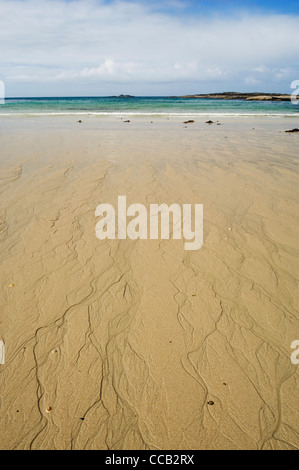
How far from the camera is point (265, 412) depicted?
210 centimetres

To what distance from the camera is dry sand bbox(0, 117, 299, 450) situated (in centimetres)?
202

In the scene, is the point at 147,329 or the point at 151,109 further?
the point at 151,109

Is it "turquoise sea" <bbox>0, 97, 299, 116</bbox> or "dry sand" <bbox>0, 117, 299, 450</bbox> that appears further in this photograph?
"turquoise sea" <bbox>0, 97, 299, 116</bbox>

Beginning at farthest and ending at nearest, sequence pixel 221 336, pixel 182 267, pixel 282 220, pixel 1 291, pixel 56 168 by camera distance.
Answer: pixel 56 168 → pixel 282 220 → pixel 182 267 → pixel 1 291 → pixel 221 336

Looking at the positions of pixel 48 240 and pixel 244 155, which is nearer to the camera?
pixel 48 240

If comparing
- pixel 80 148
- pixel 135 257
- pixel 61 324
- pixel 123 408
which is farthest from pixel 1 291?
pixel 80 148

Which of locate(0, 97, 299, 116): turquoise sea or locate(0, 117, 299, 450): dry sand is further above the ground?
locate(0, 97, 299, 116): turquoise sea

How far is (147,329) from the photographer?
109 inches

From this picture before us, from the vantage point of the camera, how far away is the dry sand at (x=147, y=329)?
2021mm
